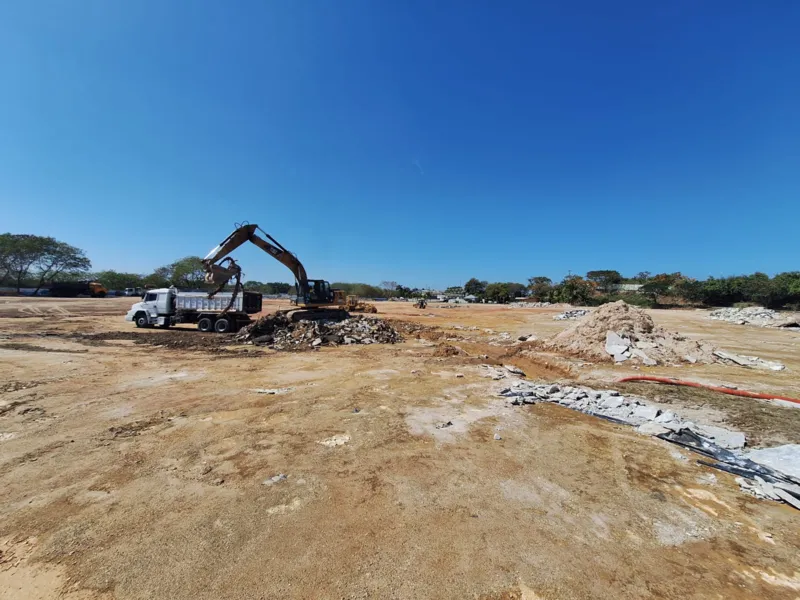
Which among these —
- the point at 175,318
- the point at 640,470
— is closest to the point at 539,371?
the point at 640,470

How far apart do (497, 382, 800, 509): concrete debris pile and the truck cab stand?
19794 mm

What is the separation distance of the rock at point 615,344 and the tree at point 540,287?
61.4 meters

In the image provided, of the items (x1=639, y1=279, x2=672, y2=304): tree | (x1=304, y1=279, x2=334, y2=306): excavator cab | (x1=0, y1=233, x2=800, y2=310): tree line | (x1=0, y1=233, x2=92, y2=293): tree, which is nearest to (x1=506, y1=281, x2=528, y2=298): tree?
(x1=0, y1=233, x2=800, y2=310): tree line

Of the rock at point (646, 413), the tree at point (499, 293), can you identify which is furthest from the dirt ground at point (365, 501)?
the tree at point (499, 293)

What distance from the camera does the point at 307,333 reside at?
15.4 metres

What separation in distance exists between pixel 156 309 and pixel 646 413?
930 inches

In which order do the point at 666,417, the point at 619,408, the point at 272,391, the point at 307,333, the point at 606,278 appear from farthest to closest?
the point at 606,278, the point at 307,333, the point at 272,391, the point at 619,408, the point at 666,417

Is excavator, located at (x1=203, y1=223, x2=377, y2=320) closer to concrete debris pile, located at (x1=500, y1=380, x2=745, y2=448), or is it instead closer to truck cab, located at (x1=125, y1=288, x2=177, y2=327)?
truck cab, located at (x1=125, y1=288, x2=177, y2=327)

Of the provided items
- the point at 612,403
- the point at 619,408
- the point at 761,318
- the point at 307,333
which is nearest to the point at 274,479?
the point at 619,408

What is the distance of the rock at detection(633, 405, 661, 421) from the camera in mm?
6347

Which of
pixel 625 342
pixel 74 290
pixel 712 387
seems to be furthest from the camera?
pixel 74 290

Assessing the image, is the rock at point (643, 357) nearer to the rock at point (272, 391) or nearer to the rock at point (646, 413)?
the rock at point (646, 413)

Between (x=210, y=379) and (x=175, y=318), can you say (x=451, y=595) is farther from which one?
(x=175, y=318)

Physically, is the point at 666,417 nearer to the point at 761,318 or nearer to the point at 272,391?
the point at 272,391
